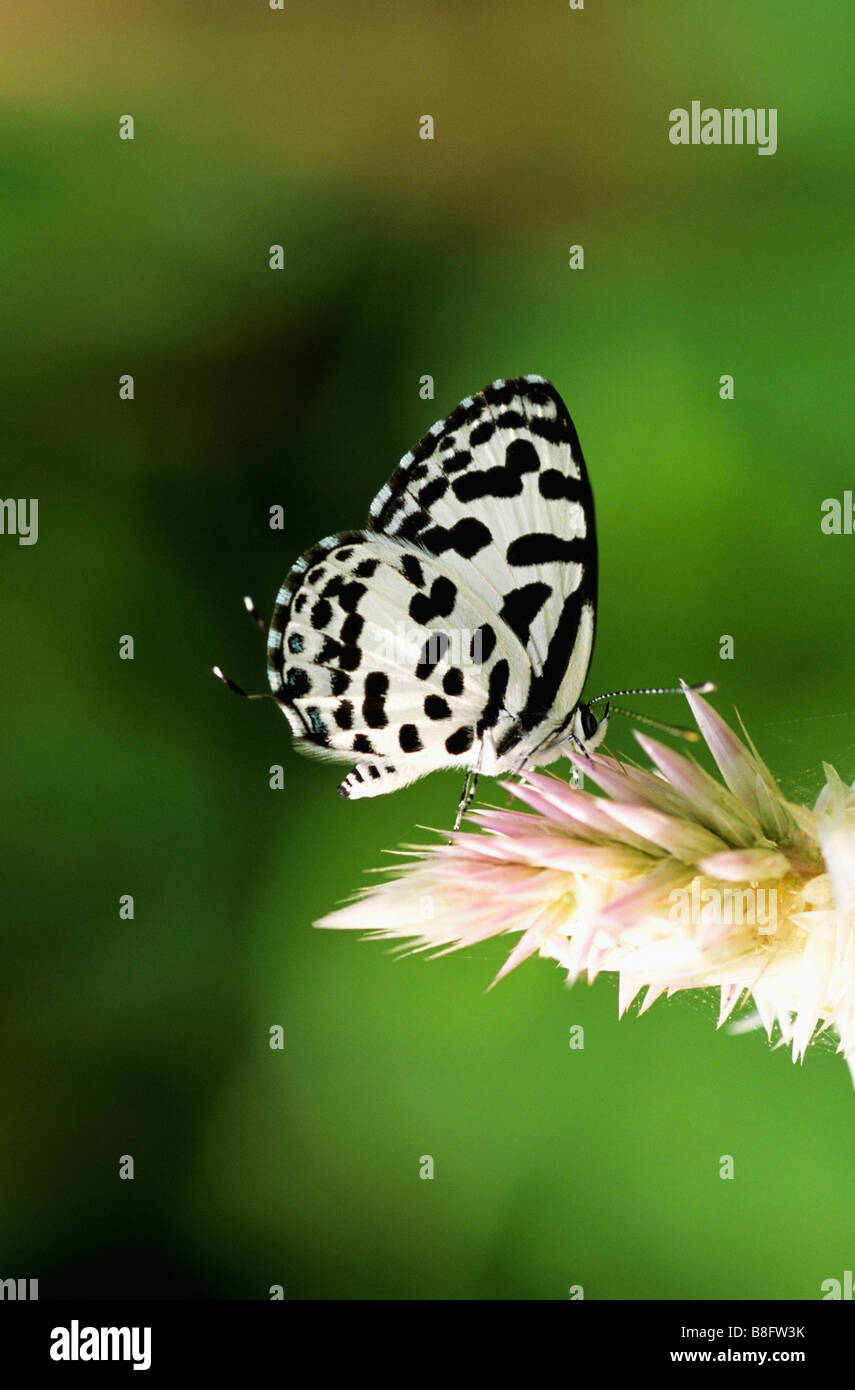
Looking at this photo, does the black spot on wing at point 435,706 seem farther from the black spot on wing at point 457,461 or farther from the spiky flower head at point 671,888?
the spiky flower head at point 671,888

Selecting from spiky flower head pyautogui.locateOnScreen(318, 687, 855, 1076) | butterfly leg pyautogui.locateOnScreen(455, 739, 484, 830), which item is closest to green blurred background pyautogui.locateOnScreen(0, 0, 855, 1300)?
butterfly leg pyautogui.locateOnScreen(455, 739, 484, 830)

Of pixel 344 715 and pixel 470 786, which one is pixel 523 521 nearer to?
pixel 344 715

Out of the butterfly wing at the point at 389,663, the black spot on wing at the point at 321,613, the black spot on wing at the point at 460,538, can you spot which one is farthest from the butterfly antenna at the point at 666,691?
the black spot on wing at the point at 321,613

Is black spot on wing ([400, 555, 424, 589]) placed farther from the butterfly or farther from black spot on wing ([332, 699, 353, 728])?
black spot on wing ([332, 699, 353, 728])

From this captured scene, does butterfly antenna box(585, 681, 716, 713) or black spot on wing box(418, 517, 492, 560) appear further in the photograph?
black spot on wing box(418, 517, 492, 560)

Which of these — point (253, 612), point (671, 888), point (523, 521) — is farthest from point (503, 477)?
point (671, 888)

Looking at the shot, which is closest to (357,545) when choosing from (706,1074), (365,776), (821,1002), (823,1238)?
(365,776)
